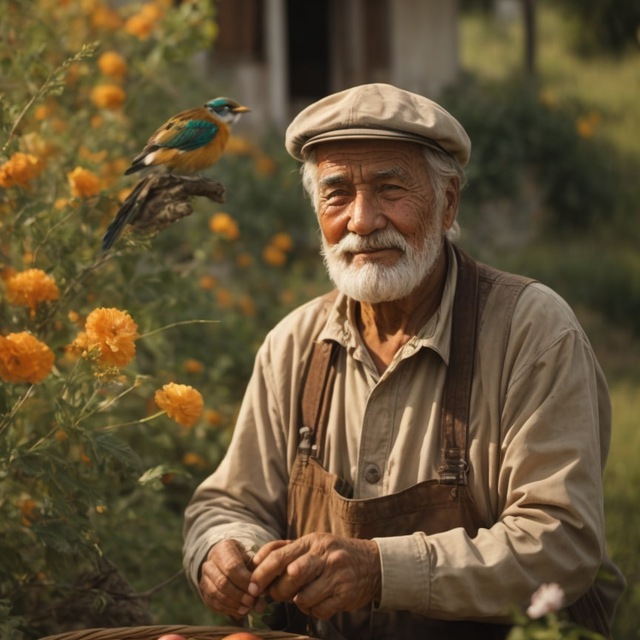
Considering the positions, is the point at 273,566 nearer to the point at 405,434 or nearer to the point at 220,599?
the point at 220,599

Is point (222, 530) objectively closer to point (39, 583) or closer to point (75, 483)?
point (75, 483)

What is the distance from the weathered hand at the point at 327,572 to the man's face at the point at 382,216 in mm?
678

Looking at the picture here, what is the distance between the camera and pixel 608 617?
3180mm

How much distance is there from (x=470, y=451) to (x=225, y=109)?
1292 millimetres

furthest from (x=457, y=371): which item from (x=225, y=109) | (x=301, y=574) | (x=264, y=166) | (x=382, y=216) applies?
(x=264, y=166)

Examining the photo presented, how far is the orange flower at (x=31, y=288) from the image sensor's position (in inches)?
123

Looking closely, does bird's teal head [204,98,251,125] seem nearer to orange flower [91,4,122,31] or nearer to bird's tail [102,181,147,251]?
bird's tail [102,181,147,251]

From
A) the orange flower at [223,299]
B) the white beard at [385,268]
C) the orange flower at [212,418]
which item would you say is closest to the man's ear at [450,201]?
the white beard at [385,268]

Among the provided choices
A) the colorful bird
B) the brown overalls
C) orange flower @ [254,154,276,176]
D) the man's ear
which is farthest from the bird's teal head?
orange flower @ [254,154,276,176]

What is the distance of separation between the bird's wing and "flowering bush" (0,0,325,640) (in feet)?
0.92

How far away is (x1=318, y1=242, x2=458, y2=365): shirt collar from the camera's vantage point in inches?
122

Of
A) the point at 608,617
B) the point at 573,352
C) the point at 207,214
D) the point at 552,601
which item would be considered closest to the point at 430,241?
the point at 573,352

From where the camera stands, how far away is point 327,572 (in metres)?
2.78

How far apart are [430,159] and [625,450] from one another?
3513 millimetres
